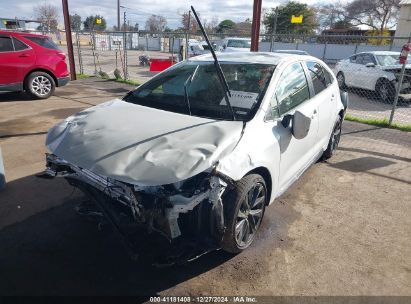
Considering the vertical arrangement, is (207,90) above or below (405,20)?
below

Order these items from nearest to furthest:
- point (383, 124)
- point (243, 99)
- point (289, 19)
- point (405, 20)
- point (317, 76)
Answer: point (243, 99) → point (317, 76) → point (383, 124) → point (405, 20) → point (289, 19)

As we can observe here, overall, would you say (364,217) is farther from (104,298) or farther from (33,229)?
(33,229)

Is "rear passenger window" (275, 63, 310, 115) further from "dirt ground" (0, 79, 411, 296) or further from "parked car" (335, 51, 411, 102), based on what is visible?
"parked car" (335, 51, 411, 102)

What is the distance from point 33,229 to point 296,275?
8.22ft

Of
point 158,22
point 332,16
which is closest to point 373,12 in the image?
point 332,16

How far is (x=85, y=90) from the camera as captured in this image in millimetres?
11070

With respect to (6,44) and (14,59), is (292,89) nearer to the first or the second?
(14,59)

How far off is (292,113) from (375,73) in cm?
923

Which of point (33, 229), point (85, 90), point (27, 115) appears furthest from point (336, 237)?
point (85, 90)

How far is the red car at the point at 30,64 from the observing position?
8500mm

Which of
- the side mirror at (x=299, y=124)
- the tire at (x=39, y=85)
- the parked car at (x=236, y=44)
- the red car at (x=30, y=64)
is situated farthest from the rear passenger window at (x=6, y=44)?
the parked car at (x=236, y=44)

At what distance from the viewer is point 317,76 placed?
4.48m

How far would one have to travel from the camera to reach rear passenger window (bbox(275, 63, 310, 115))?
3465 mm

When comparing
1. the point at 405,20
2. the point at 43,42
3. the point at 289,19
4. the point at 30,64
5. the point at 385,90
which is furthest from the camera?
the point at 289,19
